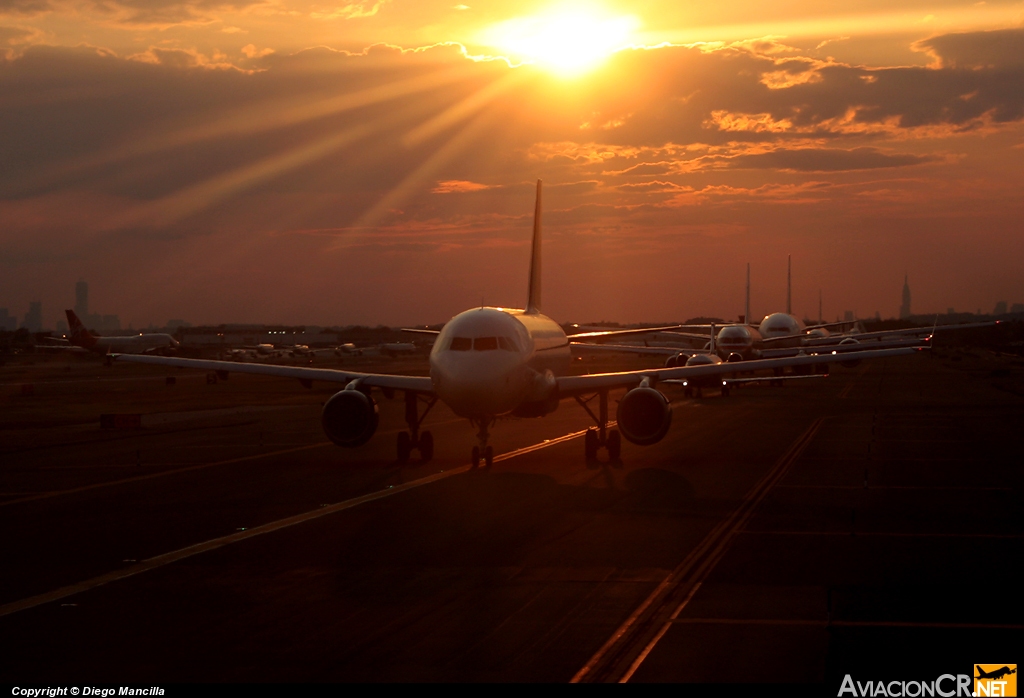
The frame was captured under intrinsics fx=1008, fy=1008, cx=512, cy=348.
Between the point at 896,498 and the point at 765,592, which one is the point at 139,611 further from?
the point at 896,498

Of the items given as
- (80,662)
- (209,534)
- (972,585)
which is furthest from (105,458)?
(972,585)

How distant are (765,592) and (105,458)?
24.3 metres

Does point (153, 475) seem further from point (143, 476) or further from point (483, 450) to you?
point (483, 450)

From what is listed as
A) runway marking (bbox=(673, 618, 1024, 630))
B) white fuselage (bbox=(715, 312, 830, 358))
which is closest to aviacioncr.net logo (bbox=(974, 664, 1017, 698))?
runway marking (bbox=(673, 618, 1024, 630))

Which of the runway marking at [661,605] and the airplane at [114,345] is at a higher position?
the runway marking at [661,605]

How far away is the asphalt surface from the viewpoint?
11227 millimetres

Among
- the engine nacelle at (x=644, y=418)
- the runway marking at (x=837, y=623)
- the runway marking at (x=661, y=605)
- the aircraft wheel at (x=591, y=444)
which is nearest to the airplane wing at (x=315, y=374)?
the aircraft wheel at (x=591, y=444)

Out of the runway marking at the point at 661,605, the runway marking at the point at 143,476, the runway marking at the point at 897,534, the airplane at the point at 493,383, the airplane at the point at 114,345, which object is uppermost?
the airplane at the point at 493,383

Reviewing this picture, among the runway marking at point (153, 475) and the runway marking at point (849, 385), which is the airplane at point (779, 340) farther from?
the runway marking at point (153, 475)

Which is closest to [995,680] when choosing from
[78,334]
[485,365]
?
[485,365]

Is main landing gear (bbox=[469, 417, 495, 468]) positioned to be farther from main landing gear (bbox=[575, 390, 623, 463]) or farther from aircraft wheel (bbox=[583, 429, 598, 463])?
aircraft wheel (bbox=[583, 429, 598, 463])

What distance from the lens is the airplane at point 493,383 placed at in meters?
26.7

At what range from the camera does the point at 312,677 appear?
10.5 metres

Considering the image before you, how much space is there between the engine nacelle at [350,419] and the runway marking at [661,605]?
36.6ft
